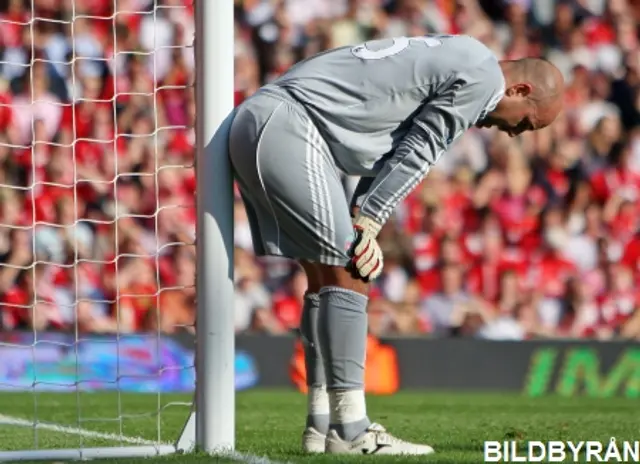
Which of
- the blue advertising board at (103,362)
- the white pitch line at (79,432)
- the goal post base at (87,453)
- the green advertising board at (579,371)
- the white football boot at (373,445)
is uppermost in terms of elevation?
the white football boot at (373,445)

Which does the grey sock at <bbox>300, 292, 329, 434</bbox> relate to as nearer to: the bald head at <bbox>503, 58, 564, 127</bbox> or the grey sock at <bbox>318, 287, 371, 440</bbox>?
the grey sock at <bbox>318, 287, 371, 440</bbox>

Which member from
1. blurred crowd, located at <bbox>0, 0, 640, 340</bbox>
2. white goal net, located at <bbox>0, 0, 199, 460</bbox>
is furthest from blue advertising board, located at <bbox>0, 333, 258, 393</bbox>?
blurred crowd, located at <bbox>0, 0, 640, 340</bbox>

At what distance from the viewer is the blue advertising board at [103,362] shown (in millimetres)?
9859

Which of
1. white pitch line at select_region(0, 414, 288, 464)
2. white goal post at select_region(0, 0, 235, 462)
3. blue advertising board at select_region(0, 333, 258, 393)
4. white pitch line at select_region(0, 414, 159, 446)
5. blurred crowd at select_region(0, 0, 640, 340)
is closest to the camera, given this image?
white pitch line at select_region(0, 414, 288, 464)

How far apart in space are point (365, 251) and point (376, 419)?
8.96 feet

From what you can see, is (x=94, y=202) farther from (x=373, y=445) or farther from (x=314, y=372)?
(x=373, y=445)

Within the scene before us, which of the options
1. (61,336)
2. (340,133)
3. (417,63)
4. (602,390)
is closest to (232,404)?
(340,133)

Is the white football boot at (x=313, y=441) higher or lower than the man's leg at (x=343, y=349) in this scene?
lower

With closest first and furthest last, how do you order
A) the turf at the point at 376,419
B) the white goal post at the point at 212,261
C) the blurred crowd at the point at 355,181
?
the white goal post at the point at 212,261
the turf at the point at 376,419
the blurred crowd at the point at 355,181

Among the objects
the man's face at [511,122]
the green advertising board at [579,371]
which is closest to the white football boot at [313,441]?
the man's face at [511,122]

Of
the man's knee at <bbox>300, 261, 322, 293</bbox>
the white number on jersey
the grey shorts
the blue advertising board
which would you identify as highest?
the white number on jersey

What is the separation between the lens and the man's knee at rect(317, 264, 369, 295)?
4.82 metres

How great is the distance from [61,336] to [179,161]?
5.86 feet

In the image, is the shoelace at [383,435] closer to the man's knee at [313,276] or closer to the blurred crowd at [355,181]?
the man's knee at [313,276]
